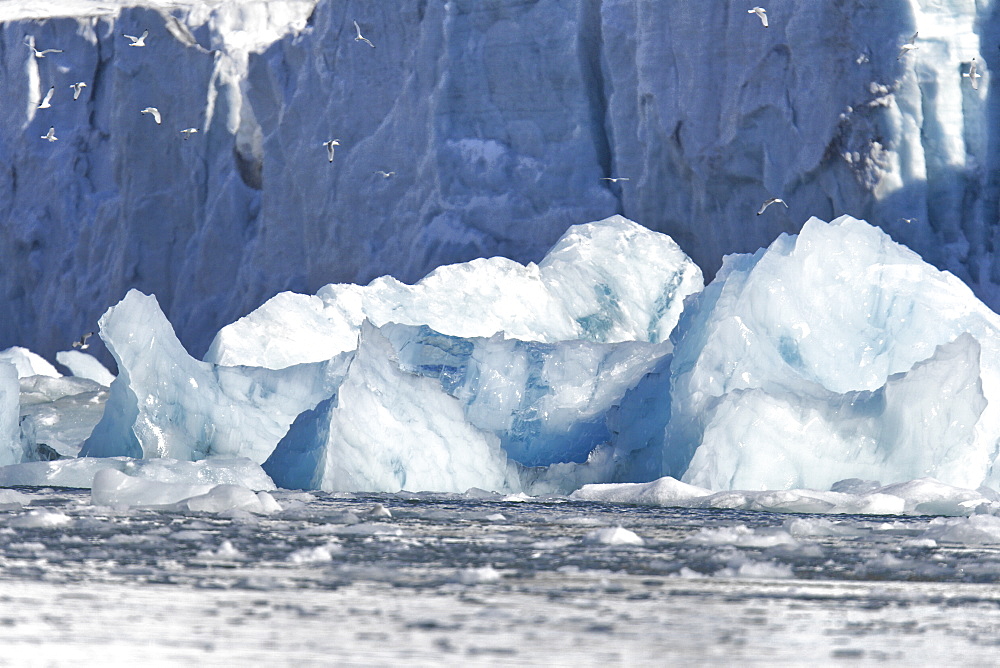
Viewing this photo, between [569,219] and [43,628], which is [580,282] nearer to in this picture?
[569,219]

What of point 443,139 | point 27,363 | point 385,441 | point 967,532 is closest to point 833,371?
point 385,441

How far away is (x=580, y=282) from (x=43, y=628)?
8.92 metres

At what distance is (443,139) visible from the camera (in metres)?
15.6

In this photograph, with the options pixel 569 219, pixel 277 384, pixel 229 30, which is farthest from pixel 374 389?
pixel 229 30

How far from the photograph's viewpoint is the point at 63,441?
36.5 feet

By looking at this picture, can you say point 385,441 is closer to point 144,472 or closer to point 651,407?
point 144,472

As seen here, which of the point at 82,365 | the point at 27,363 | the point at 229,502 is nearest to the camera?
the point at 229,502

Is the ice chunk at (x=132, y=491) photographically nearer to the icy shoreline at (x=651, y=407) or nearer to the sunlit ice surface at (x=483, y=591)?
the icy shoreline at (x=651, y=407)

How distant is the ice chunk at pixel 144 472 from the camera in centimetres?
724

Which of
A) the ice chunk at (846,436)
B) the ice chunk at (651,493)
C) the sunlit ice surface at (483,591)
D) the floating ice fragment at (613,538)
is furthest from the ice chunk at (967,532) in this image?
the ice chunk at (846,436)

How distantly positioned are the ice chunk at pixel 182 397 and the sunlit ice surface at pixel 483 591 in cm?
306

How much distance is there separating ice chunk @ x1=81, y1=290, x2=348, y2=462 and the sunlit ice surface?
3.06 meters

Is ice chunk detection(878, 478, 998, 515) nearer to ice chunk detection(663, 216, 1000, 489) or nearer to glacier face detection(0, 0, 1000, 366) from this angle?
ice chunk detection(663, 216, 1000, 489)

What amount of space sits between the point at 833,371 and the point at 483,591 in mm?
5238
